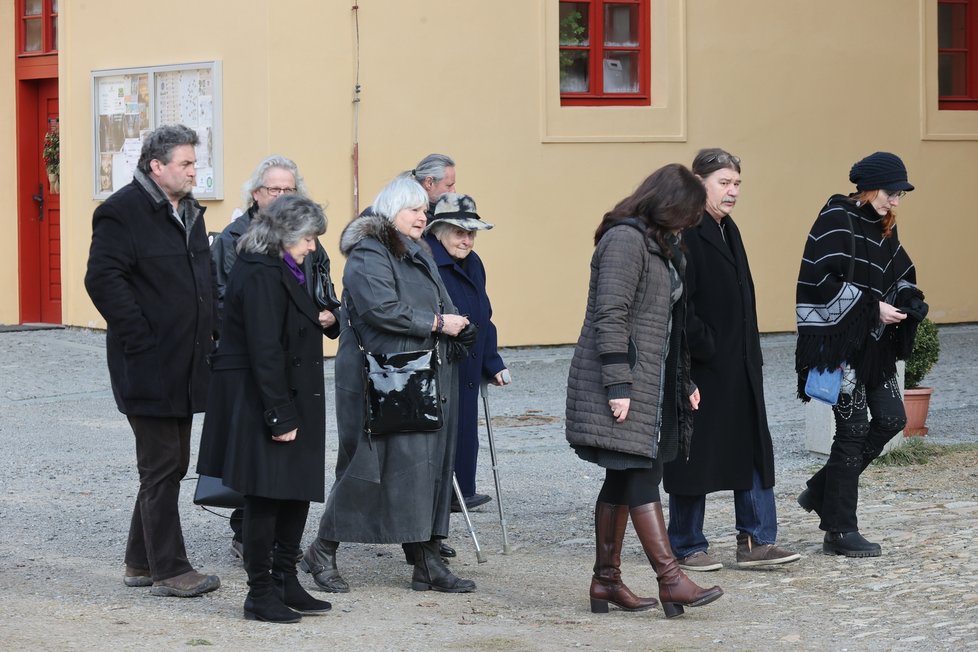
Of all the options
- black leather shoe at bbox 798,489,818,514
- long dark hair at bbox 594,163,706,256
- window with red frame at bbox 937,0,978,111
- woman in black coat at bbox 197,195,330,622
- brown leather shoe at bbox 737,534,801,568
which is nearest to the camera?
woman in black coat at bbox 197,195,330,622

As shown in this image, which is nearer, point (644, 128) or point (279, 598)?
point (279, 598)

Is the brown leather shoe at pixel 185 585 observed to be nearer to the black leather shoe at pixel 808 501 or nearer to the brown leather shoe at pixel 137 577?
the brown leather shoe at pixel 137 577

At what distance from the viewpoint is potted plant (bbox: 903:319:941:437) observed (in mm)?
10156

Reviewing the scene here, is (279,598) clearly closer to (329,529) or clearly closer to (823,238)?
(329,529)

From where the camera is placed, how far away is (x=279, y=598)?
6105mm

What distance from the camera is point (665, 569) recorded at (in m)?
6.06

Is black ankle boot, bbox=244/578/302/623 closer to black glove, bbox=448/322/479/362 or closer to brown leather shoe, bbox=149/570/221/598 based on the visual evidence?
brown leather shoe, bbox=149/570/221/598

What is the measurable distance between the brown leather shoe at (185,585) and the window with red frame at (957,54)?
12186 millimetres

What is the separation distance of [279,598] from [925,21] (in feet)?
39.4

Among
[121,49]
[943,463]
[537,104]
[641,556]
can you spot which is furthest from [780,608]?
[121,49]

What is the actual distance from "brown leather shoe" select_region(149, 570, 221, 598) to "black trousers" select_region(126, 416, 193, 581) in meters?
0.03

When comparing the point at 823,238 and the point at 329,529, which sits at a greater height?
the point at 823,238

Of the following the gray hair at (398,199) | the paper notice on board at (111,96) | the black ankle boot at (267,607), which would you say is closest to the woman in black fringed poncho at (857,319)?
the gray hair at (398,199)

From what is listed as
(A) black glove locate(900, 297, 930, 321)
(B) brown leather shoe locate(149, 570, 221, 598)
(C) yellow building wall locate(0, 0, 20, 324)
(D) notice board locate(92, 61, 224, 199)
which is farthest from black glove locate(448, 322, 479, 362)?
(C) yellow building wall locate(0, 0, 20, 324)
